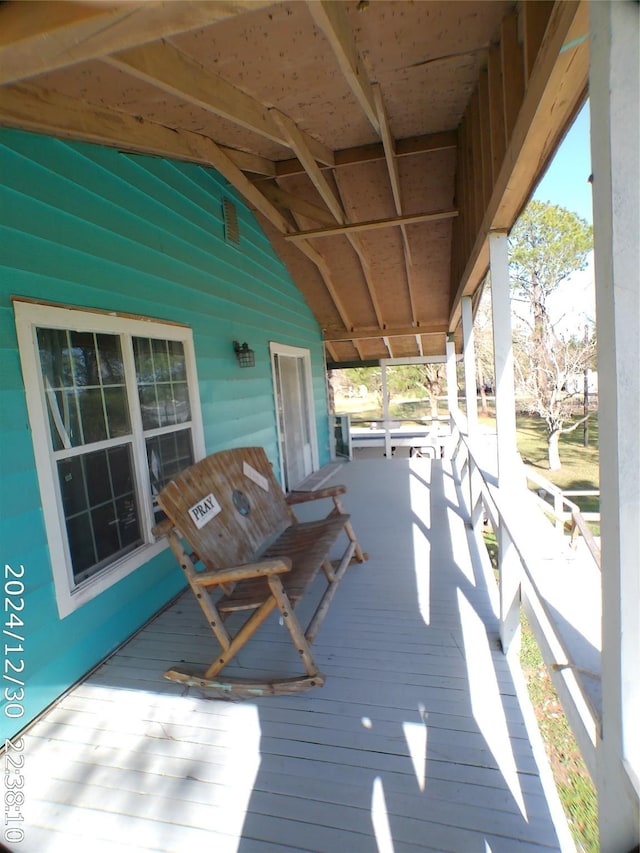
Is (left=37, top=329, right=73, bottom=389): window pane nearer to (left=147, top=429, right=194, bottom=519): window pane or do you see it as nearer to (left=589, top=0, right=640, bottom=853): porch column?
(left=147, top=429, right=194, bottom=519): window pane

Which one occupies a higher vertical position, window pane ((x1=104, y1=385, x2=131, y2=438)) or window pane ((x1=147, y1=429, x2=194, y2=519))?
window pane ((x1=104, y1=385, x2=131, y2=438))

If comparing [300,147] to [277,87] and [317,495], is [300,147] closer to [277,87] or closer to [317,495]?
[277,87]

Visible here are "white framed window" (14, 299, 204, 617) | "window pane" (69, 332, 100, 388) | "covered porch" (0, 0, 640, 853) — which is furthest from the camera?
"window pane" (69, 332, 100, 388)

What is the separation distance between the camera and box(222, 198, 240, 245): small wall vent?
409 centimetres

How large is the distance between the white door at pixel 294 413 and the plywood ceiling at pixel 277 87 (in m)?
1.89

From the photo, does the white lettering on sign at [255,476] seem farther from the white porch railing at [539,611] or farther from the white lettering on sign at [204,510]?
the white porch railing at [539,611]

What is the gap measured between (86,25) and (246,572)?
1.88m

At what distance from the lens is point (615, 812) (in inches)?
36.4

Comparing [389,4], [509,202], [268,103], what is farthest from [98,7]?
[268,103]

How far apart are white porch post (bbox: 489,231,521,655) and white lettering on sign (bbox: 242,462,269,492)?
1.56 meters

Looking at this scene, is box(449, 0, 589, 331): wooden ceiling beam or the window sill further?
the window sill

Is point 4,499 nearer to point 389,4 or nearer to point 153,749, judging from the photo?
point 153,749

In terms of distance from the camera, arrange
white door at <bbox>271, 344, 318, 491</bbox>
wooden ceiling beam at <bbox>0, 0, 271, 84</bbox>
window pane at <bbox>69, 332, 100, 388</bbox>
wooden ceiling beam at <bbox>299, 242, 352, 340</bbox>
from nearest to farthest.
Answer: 1. wooden ceiling beam at <bbox>0, 0, 271, 84</bbox>
2. window pane at <bbox>69, 332, 100, 388</bbox>
3. wooden ceiling beam at <bbox>299, 242, 352, 340</bbox>
4. white door at <bbox>271, 344, 318, 491</bbox>

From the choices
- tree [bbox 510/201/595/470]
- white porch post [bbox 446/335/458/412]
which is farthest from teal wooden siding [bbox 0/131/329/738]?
tree [bbox 510/201/595/470]
